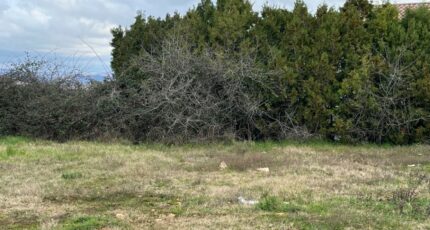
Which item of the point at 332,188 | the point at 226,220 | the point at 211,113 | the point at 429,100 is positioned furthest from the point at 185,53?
the point at 226,220

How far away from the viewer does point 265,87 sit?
13.7 meters

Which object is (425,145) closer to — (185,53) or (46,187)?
(185,53)

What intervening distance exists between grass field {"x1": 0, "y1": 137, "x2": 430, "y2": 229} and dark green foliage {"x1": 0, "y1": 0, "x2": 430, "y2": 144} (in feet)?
4.31

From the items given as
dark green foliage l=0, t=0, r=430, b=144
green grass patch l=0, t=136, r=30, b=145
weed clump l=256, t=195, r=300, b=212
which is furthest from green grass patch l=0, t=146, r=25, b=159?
weed clump l=256, t=195, r=300, b=212

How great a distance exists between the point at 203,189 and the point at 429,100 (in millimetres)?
7806

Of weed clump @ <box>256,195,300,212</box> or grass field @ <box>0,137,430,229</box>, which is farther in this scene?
weed clump @ <box>256,195,300,212</box>

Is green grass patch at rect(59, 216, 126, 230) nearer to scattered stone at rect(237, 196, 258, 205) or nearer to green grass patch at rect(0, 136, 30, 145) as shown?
scattered stone at rect(237, 196, 258, 205)

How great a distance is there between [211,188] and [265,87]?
21.0 ft

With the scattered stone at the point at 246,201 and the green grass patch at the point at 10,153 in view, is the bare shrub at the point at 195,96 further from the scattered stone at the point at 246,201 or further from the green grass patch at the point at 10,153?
the scattered stone at the point at 246,201

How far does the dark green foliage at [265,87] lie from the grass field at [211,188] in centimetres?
131

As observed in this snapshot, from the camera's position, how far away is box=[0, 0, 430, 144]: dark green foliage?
1335 centimetres

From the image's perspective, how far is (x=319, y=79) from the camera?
13.8m

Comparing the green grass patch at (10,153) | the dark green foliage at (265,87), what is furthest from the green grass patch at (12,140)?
the green grass patch at (10,153)

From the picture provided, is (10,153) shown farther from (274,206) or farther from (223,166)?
(274,206)
